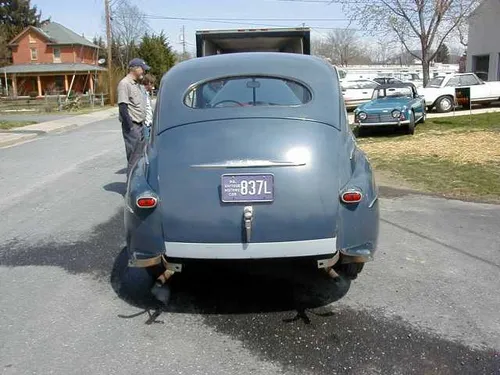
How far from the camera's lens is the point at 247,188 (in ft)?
10.8

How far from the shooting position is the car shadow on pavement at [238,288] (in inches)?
149

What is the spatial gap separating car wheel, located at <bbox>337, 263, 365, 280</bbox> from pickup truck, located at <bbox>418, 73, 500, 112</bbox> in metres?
17.1

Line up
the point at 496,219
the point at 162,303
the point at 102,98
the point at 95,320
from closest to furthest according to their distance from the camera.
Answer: the point at 95,320
the point at 162,303
the point at 496,219
the point at 102,98

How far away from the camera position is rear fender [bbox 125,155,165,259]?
3.38 meters

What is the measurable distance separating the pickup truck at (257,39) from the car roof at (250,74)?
653 centimetres

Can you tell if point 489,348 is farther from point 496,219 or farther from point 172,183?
point 496,219

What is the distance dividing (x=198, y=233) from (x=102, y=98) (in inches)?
1421

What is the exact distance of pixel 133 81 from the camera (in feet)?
23.6

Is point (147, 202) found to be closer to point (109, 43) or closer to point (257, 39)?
point (257, 39)

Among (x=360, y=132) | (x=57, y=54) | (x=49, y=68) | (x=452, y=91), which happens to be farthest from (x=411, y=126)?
(x=57, y=54)

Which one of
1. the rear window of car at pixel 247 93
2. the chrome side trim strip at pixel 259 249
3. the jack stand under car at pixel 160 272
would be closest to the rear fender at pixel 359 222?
the chrome side trim strip at pixel 259 249

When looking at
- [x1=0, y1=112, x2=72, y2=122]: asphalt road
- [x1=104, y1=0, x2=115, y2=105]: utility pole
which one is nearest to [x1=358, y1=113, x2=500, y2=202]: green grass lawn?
[x1=0, y1=112, x2=72, y2=122]: asphalt road

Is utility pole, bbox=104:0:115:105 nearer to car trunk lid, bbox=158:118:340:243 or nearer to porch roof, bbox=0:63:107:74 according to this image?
porch roof, bbox=0:63:107:74

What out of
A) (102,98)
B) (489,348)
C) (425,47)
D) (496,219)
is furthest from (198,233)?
(102,98)
